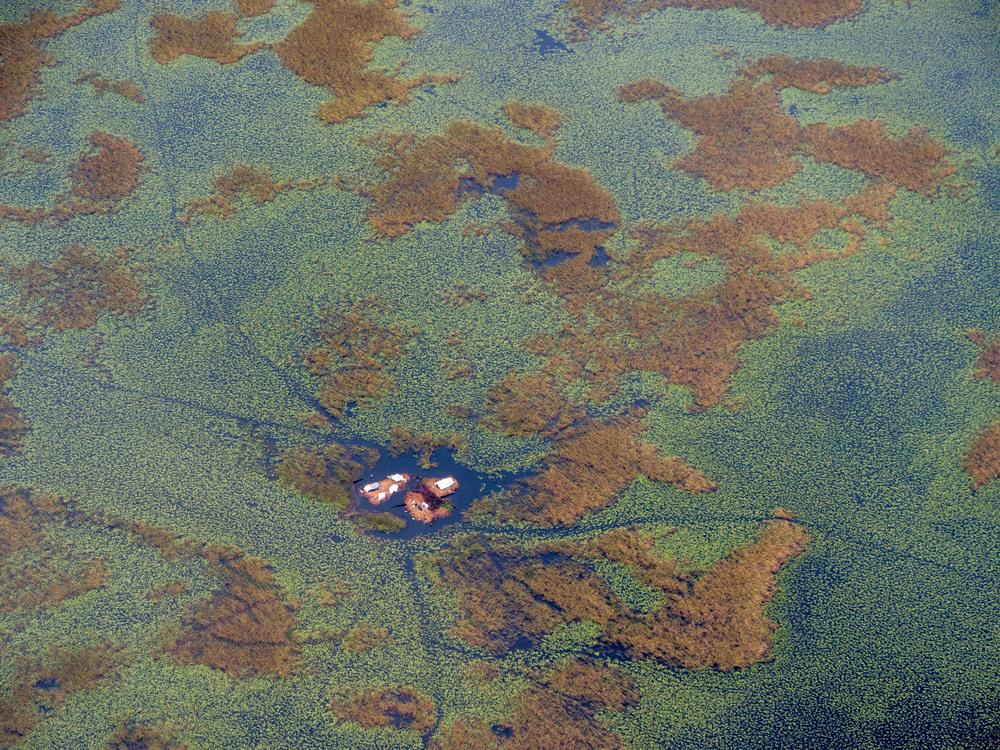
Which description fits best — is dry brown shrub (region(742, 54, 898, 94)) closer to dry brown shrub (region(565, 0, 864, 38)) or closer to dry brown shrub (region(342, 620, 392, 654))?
dry brown shrub (region(565, 0, 864, 38))

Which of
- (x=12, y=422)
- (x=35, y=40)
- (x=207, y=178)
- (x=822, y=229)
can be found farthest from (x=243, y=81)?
(x=822, y=229)

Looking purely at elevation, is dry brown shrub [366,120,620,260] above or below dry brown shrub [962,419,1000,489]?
above

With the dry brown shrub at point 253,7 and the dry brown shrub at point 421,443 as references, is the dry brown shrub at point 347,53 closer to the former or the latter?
the dry brown shrub at point 253,7

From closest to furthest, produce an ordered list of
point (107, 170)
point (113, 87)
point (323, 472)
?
point (323, 472), point (107, 170), point (113, 87)

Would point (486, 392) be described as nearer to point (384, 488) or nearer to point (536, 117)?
point (384, 488)

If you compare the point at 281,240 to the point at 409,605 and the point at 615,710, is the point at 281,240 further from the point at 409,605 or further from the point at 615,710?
the point at 615,710

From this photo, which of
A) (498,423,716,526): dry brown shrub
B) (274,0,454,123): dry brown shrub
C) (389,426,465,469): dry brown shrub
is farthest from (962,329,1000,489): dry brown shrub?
(274,0,454,123): dry brown shrub

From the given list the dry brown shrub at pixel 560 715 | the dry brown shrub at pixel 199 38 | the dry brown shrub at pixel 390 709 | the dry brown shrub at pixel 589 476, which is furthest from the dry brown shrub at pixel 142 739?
the dry brown shrub at pixel 199 38

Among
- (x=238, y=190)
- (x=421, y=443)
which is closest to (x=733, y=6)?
(x=238, y=190)
